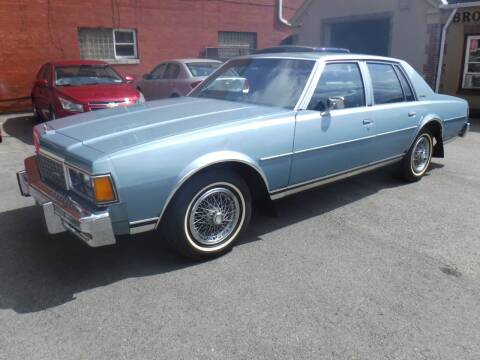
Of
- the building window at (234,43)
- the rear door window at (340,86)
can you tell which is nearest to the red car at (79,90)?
the rear door window at (340,86)

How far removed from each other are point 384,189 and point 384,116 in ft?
3.58

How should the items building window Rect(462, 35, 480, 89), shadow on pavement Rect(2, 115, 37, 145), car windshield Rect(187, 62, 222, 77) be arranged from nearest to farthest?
shadow on pavement Rect(2, 115, 37, 145)
car windshield Rect(187, 62, 222, 77)
building window Rect(462, 35, 480, 89)

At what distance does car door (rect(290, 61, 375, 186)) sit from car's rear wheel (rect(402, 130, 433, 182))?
1051mm

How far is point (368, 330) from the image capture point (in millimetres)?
2686

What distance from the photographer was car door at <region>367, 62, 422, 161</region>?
4781 millimetres

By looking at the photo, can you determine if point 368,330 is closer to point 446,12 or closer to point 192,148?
point 192,148

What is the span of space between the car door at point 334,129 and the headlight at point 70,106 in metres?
4.98

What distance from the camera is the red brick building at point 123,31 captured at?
42.1ft

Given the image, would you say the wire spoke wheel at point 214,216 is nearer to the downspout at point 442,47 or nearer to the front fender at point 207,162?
the front fender at point 207,162

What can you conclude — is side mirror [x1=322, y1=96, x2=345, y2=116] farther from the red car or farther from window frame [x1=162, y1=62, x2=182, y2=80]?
window frame [x1=162, y1=62, x2=182, y2=80]

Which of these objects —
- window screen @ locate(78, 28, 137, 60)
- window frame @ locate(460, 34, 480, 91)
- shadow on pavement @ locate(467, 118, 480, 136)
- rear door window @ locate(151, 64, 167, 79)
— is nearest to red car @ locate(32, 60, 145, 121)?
rear door window @ locate(151, 64, 167, 79)

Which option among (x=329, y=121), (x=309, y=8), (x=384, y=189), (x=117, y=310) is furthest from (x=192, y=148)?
(x=309, y=8)

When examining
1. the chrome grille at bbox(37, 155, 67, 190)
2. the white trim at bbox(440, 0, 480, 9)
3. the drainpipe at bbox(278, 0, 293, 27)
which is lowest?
the chrome grille at bbox(37, 155, 67, 190)

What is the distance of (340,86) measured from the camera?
4.41 m
